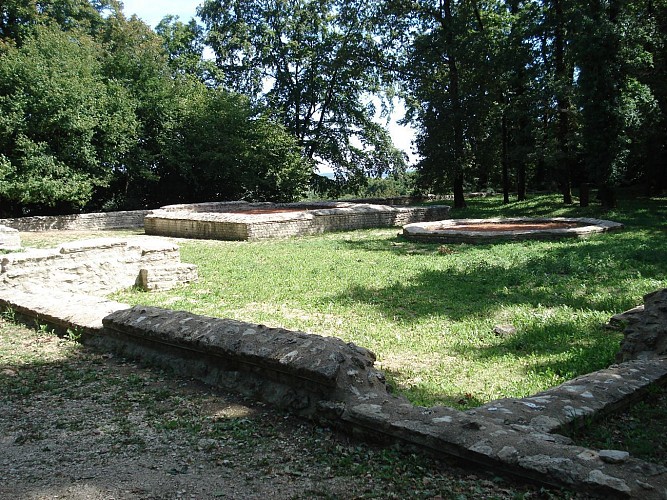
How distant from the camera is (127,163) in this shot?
21.5m

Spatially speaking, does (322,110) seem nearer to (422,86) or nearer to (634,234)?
(422,86)

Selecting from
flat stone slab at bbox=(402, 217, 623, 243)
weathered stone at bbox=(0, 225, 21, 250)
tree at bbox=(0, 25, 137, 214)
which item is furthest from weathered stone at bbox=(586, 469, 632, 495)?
tree at bbox=(0, 25, 137, 214)

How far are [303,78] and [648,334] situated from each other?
1122 inches

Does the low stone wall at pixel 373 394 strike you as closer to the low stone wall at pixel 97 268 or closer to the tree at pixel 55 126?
the low stone wall at pixel 97 268

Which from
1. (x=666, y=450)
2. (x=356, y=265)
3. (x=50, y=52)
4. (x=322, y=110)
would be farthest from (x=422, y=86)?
(x=666, y=450)

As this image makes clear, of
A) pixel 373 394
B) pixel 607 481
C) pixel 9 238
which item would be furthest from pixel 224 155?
pixel 607 481

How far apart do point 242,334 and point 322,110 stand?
2803 cm

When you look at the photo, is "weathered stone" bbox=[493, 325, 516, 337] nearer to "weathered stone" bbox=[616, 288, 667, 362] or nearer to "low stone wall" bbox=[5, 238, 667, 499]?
"weathered stone" bbox=[616, 288, 667, 362]

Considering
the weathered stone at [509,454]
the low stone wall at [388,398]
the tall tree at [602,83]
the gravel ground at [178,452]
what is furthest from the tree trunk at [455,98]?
the weathered stone at [509,454]

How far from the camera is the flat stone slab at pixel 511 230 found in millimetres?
12875

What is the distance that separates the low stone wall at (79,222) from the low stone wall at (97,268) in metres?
10.1

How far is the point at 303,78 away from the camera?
1224 inches

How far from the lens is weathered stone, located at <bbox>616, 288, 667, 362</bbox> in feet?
15.4

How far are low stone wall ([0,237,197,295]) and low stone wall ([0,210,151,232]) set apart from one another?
10072 mm
